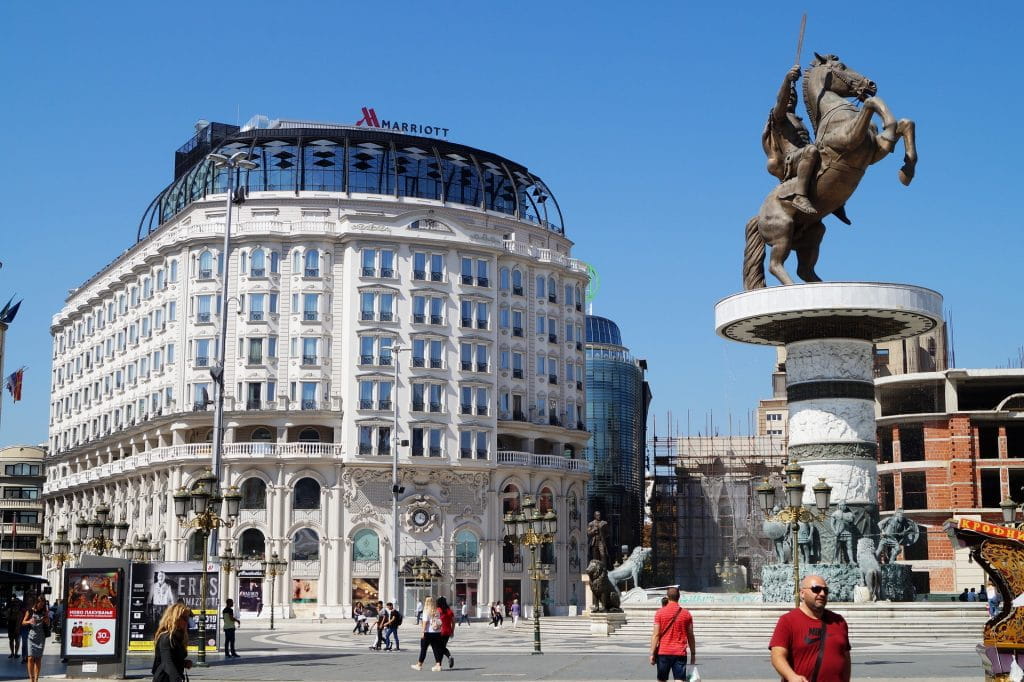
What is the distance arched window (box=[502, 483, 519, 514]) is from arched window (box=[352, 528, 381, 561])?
9.04m

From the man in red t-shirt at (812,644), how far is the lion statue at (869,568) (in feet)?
102

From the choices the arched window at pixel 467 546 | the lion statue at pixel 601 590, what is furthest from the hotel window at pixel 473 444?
→ the lion statue at pixel 601 590

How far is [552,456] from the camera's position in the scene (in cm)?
8800

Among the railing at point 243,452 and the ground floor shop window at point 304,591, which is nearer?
the ground floor shop window at point 304,591

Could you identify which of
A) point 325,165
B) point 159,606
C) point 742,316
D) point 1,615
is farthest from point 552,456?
point 159,606

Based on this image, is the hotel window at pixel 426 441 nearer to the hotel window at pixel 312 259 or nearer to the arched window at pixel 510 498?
the arched window at pixel 510 498

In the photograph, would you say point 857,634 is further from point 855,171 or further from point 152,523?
point 152,523

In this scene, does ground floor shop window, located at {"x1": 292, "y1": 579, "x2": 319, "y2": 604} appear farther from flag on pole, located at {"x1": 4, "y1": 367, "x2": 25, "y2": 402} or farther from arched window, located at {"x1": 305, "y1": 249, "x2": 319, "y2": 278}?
flag on pole, located at {"x1": 4, "y1": 367, "x2": 25, "y2": 402}

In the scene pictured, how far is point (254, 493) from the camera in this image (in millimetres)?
80188

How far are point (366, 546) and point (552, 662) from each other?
165 ft

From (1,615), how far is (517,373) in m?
36.1

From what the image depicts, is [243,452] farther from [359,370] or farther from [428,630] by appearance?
[428,630]

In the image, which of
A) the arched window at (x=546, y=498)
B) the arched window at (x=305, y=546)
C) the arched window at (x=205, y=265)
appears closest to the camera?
the arched window at (x=305, y=546)

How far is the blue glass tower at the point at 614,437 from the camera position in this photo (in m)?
124
